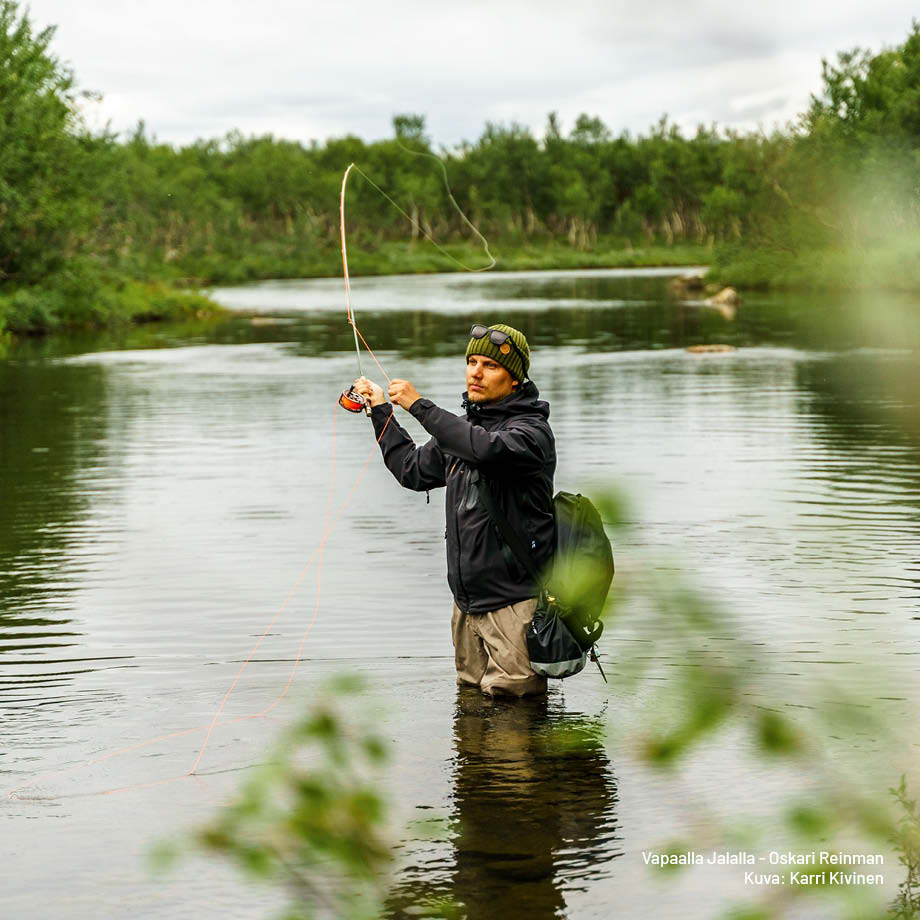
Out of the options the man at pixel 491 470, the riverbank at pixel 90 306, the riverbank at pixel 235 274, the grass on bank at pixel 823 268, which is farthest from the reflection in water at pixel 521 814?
the grass on bank at pixel 823 268

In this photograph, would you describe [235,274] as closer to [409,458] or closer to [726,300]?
[726,300]

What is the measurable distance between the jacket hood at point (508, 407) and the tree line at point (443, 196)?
3.23 ft

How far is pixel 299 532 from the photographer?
39.3 feet

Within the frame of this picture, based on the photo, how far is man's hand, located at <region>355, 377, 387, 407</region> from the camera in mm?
5930

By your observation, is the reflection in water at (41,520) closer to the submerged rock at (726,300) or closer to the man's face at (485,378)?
the man's face at (485,378)

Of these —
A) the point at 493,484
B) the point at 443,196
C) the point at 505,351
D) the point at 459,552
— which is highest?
the point at 443,196

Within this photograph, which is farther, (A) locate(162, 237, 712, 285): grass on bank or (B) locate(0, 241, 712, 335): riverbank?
(A) locate(162, 237, 712, 285): grass on bank

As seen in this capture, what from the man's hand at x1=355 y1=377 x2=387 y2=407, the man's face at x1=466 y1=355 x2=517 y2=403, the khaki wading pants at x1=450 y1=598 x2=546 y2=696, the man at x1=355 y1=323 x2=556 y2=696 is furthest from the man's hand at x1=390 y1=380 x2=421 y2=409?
the khaki wading pants at x1=450 y1=598 x2=546 y2=696

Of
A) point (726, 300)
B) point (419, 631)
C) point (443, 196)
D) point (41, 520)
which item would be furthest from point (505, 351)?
point (443, 196)

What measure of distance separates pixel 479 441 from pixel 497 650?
941 millimetres

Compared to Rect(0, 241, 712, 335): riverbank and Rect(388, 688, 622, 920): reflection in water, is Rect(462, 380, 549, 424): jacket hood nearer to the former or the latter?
Rect(388, 688, 622, 920): reflection in water

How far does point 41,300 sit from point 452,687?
37574mm

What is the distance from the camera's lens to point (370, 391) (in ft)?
19.7

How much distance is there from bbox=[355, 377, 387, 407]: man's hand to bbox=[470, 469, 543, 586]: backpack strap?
481mm
